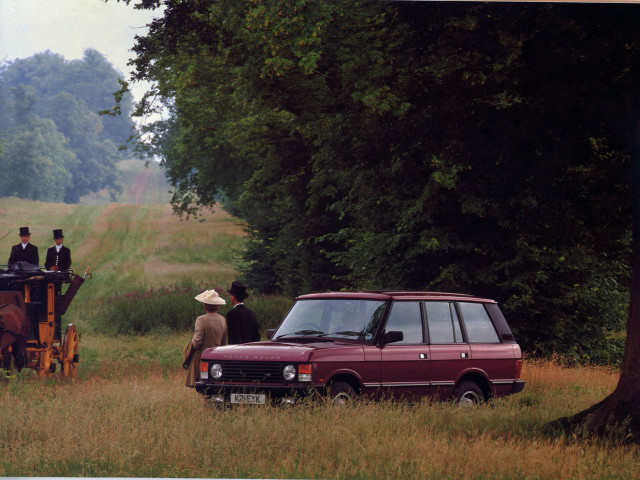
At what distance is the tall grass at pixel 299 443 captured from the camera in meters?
9.83

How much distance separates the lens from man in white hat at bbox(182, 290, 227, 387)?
1299cm

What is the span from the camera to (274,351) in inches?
457

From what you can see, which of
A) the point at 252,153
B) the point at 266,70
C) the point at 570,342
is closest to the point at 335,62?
the point at 266,70

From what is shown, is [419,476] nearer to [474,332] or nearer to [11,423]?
[474,332]

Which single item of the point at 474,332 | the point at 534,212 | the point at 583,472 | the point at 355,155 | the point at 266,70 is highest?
the point at 266,70

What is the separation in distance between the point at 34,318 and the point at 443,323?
298 inches

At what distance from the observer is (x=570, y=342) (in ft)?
70.5

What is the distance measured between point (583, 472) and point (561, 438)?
1110 millimetres

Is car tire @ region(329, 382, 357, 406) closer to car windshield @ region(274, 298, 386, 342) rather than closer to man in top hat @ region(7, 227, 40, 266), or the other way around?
car windshield @ region(274, 298, 386, 342)

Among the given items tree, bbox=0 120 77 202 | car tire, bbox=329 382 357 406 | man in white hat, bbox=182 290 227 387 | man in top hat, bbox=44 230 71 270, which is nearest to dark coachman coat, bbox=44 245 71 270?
man in top hat, bbox=44 230 71 270

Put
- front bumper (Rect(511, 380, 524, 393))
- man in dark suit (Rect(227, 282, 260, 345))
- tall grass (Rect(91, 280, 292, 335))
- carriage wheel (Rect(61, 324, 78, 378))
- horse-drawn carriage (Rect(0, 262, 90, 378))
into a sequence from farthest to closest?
tall grass (Rect(91, 280, 292, 335)) → carriage wheel (Rect(61, 324, 78, 378)) → horse-drawn carriage (Rect(0, 262, 90, 378)) → front bumper (Rect(511, 380, 524, 393)) → man in dark suit (Rect(227, 282, 260, 345))

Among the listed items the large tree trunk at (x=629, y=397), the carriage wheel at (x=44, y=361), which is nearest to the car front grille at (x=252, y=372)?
the large tree trunk at (x=629, y=397)

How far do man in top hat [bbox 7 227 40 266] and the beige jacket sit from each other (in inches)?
190

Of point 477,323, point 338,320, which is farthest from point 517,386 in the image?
point 338,320
